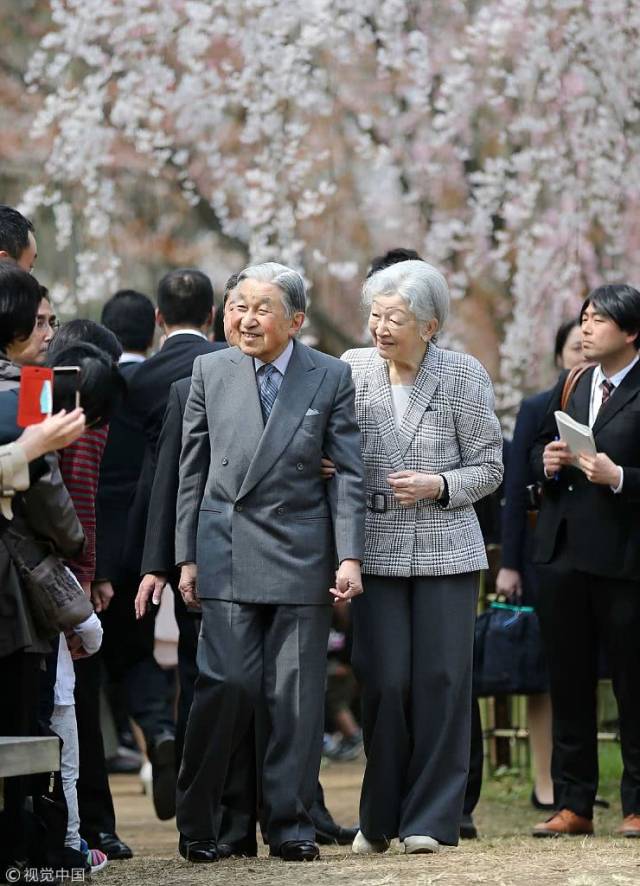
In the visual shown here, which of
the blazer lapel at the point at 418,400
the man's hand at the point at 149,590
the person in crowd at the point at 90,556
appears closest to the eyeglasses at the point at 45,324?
the person in crowd at the point at 90,556

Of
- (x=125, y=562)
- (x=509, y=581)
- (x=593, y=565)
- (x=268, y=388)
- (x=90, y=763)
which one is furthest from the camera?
(x=509, y=581)

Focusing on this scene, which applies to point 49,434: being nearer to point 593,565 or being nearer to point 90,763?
point 90,763

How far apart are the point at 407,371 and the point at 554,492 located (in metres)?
1.12

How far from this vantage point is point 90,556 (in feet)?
17.1

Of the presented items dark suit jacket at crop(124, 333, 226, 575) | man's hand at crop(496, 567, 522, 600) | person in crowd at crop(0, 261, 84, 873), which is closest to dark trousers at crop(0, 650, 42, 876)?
person in crowd at crop(0, 261, 84, 873)

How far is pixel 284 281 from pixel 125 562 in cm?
138

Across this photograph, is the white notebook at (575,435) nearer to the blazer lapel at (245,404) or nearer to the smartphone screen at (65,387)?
the blazer lapel at (245,404)

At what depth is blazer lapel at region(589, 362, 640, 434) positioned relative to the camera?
624cm

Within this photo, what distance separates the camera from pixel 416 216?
1220cm

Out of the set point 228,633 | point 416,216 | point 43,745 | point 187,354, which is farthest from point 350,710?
point 43,745

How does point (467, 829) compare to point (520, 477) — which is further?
point (520, 477)

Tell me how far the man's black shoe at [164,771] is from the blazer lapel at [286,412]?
200 cm

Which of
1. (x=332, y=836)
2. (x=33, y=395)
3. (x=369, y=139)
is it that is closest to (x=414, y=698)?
(x=332, y=836)

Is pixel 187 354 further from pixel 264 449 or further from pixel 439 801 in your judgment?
pixel 439 801
